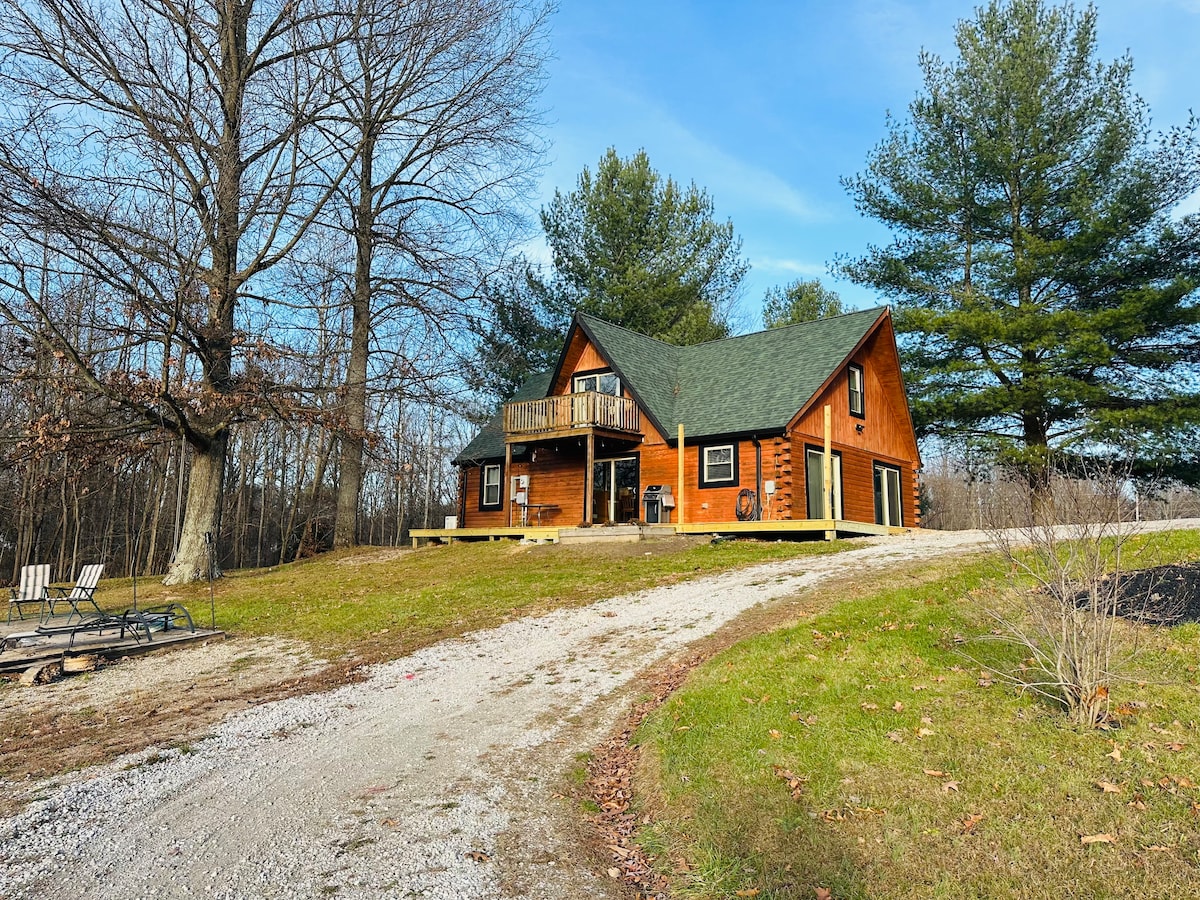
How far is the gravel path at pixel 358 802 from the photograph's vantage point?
164 inches

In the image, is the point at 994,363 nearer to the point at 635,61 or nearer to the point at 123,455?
the point at 635,61

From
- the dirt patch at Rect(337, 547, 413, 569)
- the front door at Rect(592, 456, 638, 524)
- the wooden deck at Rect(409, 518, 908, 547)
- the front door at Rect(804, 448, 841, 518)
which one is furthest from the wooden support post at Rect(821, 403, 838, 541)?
the dirt patch at Rect(337, 547, 413, 569)

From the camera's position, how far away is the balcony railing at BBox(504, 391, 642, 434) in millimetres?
20391

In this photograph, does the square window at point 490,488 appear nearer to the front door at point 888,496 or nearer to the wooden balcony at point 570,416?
the wooden balcony at point 570,416

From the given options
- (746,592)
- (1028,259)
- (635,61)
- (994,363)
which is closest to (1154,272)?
(1028,259)

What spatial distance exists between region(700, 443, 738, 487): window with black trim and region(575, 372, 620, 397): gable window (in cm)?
354

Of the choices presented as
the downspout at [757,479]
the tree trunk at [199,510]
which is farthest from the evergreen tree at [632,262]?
the tree trunk at [199,510]

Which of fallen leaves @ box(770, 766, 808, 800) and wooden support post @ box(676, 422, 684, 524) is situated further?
wooden support post @ box(676, 422, 684, 524)

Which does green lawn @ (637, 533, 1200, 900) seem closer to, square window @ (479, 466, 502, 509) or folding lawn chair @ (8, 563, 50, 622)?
folding lawn chair @ (8, 563, 50, 622)

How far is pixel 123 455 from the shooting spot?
16688mm

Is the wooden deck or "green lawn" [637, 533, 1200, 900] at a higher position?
the wooden deck

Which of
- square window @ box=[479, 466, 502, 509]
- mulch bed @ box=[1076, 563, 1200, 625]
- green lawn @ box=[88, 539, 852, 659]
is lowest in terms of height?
green lawn @ box=[88, 539, 852, 659]

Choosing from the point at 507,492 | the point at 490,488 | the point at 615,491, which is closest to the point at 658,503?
the point at 615,491

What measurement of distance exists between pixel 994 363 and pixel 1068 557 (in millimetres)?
20416
